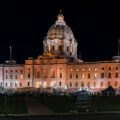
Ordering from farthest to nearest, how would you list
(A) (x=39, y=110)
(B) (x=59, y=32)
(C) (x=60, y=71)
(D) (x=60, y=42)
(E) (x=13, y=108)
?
(B) (x=59, y=32), (D) (x=60, y=42), (C) (x=60, y=71), (E) (x=13, y=108), (A) (x=39, y=110)

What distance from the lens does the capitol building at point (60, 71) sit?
468 feet

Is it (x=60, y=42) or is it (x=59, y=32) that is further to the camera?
(x=59, y=32)

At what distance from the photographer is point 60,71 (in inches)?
6033

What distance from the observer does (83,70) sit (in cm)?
14975

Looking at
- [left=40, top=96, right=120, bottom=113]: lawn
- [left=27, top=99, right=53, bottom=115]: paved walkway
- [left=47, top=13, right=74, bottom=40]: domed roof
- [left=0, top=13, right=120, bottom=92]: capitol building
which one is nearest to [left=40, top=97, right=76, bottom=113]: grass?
[left=40, top=96, right=120, bottom=113]: lawn

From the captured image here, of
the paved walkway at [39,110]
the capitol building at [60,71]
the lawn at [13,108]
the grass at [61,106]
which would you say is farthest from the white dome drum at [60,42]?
the paved walkway at [39,110]

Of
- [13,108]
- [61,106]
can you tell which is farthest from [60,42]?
[13,108]

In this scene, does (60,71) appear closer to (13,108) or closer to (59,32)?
(59,32)

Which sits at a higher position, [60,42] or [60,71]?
[60,42]

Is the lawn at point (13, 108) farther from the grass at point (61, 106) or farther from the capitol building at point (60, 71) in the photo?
the capitol building at point (60, 71)

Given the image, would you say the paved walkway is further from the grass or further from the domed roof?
the domed roof

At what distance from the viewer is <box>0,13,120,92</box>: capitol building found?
468 ft

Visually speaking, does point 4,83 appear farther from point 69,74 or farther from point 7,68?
point 69,74

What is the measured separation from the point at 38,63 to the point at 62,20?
2947 cm
